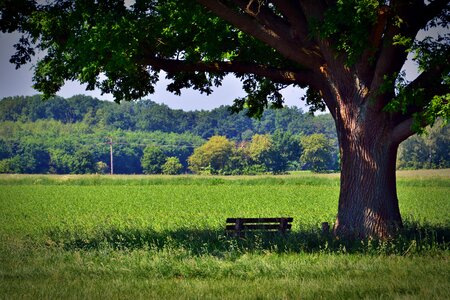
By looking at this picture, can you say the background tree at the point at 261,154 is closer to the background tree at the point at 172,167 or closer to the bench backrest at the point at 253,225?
the background tree at the point at 172,167

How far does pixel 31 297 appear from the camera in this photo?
14.2 meters

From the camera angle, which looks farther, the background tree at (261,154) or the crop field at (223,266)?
the background tree at (261,154)

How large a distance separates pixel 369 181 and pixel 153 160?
128269 millimetres

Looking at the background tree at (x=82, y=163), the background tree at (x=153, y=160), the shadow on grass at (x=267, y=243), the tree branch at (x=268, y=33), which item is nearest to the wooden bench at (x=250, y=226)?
the shadow on grass at (x=267, y=243)

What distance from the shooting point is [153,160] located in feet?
488

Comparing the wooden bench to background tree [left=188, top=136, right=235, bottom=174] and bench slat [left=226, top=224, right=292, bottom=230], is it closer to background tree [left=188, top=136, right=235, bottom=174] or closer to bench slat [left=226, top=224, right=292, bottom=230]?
bench slat [left=226, top=224, right=292, bottom=230]

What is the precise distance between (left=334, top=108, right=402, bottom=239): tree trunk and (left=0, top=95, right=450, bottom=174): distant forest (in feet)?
310

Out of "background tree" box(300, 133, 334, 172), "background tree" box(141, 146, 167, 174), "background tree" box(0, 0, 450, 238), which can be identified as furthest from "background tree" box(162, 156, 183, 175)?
"background tree" box(0, 0, 450, 238)

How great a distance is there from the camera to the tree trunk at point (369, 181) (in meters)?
21.5

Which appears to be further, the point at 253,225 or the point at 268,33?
the point at 253,225

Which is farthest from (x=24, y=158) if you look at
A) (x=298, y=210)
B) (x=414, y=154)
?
(x=298, y=210)

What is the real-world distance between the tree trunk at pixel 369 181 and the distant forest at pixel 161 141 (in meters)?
94.4

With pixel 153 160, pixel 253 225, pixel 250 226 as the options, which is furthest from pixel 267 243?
pixel 153 160

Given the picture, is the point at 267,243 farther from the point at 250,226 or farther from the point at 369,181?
the point at 369,181
